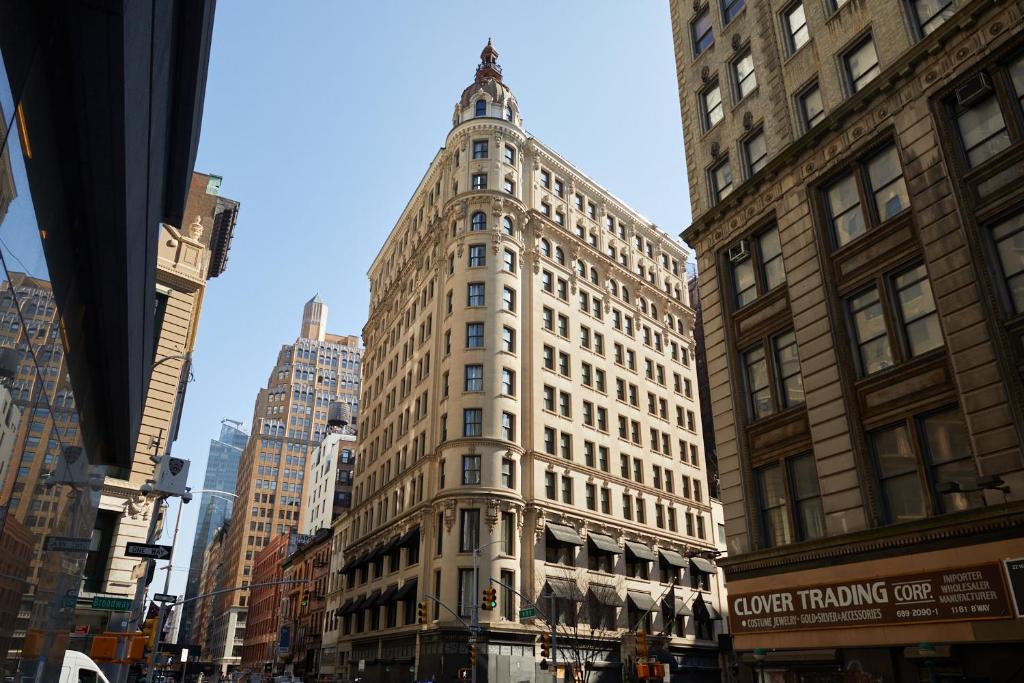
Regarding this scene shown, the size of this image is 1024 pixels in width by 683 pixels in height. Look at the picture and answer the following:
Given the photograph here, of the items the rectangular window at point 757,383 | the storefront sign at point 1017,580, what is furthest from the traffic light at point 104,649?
the storefront sign at point 1017,580

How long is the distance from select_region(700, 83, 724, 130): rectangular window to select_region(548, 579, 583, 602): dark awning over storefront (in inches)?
1307

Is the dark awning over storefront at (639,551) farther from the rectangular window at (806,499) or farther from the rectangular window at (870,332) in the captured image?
the rectangular window at (870,332)

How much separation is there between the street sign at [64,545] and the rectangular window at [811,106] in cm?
2337

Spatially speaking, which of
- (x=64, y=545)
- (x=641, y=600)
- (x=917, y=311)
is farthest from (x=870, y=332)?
(x=641, y=600)

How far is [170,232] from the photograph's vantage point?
4197 cm

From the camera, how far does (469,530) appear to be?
4959cm

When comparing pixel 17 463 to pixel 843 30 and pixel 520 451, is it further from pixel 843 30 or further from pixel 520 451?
pixel 520 451

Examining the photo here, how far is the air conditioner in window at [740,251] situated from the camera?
84.3 feet

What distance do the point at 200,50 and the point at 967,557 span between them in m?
18.1

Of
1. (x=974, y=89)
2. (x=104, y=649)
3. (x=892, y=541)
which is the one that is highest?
Result: (x=974, y=89)

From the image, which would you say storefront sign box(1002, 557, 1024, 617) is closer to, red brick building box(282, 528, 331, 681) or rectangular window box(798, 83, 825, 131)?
rectangular window box(798, 83, 825, 131)

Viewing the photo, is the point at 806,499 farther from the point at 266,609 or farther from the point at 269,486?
the point at 269,486

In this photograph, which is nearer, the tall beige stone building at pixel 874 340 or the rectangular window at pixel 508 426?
the tall beige stone building at pixel 874 340

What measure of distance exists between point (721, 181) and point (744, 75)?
4154mm
